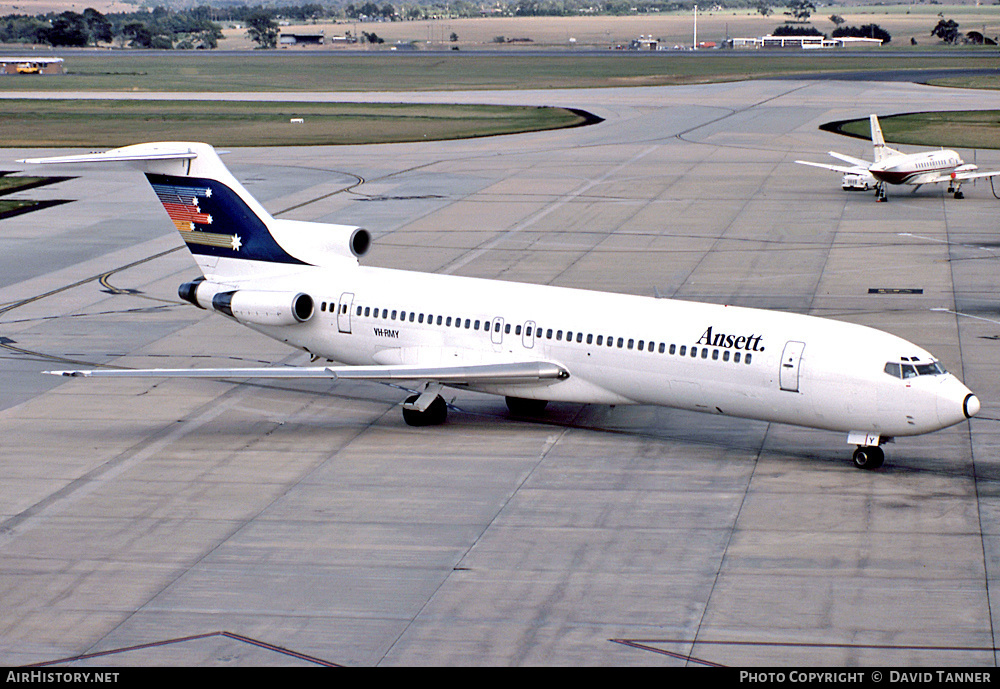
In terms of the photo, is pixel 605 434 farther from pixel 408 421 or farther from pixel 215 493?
pixel 215 493

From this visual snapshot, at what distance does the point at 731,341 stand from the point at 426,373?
6.59 m

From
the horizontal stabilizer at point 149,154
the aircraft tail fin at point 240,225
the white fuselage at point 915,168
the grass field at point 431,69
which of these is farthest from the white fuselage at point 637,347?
the grass field at point 431,69

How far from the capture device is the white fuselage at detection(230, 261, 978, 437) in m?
23.0

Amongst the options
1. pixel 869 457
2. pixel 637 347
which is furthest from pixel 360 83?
pixel 869 457

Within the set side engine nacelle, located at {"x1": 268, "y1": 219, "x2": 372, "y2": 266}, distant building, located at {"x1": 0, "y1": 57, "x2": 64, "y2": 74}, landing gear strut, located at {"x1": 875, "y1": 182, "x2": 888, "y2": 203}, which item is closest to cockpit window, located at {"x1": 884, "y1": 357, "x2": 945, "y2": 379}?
side engine nacelle, located at {"x1": 268, "y1": 219, "x2": 372, "y2": 266}

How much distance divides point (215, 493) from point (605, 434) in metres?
8.28

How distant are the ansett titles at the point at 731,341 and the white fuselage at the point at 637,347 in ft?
0.08

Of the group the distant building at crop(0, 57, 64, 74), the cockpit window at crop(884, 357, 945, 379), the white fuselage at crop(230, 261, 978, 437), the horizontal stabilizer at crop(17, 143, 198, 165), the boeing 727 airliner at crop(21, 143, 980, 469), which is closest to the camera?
the cockpit window at crop(884, 357, 945, 379)

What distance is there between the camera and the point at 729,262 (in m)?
44.2

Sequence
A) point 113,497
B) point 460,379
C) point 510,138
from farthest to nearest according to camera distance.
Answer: point 510,138, point 460,379, point 113,497

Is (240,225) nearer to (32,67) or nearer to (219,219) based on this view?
(219,219)

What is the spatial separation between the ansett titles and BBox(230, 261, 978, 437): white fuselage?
0.03 meters

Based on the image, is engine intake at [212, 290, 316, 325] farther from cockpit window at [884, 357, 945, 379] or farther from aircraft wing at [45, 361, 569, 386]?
cockpit window at [884, 357, 945, 379]

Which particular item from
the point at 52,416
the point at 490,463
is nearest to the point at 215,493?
the point at 490,463
